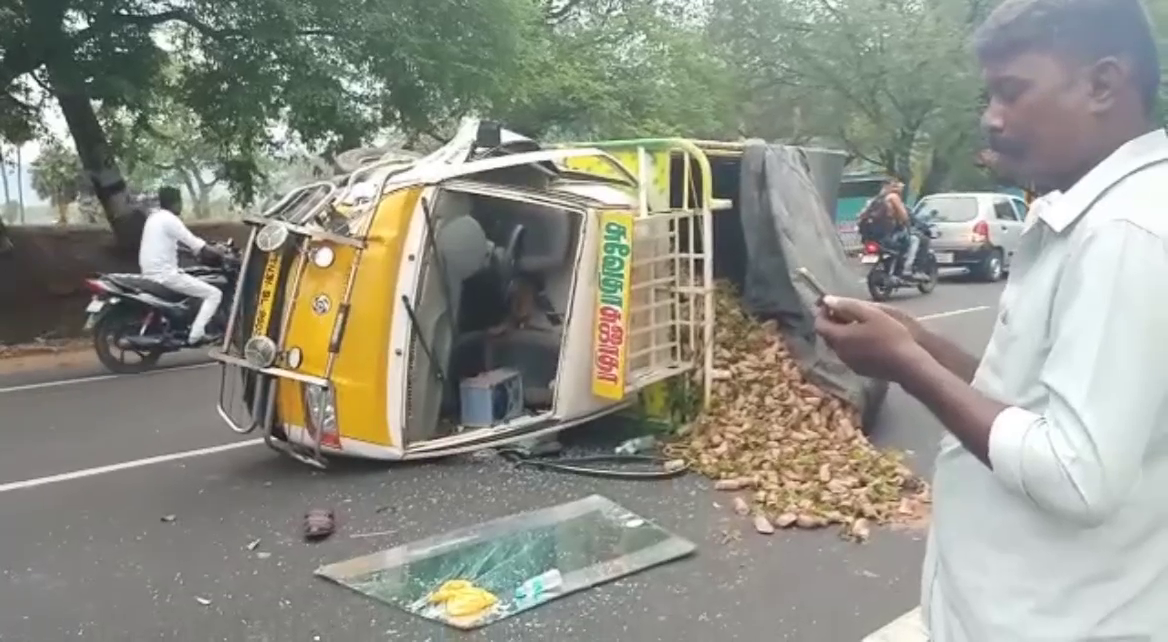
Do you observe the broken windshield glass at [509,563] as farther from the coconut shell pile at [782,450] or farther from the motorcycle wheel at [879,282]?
the motorcycle wheel at [879,282]

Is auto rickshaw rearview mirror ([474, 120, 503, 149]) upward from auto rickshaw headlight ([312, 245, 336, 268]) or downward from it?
upward

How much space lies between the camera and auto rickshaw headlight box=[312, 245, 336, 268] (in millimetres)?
5938

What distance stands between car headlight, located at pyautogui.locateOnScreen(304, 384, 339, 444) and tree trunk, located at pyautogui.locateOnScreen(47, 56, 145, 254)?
7841 millimetres

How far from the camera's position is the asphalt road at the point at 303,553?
4.15 metres

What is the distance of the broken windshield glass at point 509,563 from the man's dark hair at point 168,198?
6.03m

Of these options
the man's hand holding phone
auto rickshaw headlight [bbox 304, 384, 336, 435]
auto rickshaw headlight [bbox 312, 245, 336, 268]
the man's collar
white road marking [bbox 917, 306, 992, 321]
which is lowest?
white road marking [bbox 917, 306, 992, 321]

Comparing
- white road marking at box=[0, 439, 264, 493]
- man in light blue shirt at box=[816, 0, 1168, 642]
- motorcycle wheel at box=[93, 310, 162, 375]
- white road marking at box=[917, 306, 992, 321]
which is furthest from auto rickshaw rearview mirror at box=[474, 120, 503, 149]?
white road marking at box=[917, 306, 992, 321]

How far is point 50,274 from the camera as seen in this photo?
1267 centimetres

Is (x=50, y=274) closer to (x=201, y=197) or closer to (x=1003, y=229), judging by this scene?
(x=1003, y=229)

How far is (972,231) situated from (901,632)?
16504 mm

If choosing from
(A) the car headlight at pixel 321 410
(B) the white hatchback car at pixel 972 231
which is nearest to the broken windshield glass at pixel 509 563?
(A) the car headlight at pixel 321 410

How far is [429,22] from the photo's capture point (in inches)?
494

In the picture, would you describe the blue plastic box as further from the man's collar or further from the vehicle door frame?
the vehicle door frame

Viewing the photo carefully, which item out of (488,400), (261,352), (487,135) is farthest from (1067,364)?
(487,135)
